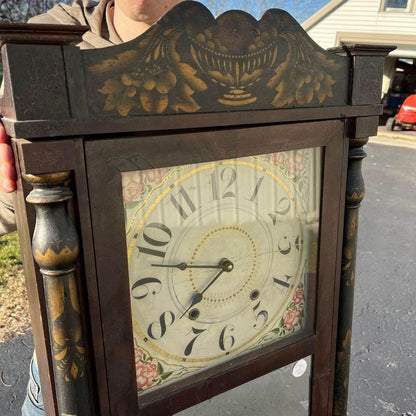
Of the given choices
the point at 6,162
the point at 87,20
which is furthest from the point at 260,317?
the point at 87,20

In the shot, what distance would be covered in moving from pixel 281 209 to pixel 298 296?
20cm

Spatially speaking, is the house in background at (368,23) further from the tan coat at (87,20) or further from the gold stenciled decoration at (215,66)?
the gold stenciled decoration at (215,66)

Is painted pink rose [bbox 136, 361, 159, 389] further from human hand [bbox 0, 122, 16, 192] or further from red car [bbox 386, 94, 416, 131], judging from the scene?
red car [bbox 386, 94, 416, 131]

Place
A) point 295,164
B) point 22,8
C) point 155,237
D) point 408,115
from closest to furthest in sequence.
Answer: point 155,237, point 295,164, point 408,115, point 22,8

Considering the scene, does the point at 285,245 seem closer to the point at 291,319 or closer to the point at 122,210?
the point at 291,319

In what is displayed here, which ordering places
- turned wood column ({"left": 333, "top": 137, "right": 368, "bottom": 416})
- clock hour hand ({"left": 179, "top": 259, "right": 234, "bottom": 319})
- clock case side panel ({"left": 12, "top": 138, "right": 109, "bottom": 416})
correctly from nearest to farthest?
clock case side panel ({"left": 12, "top": 138, "right": 109, "bottom": 416}) < clock hour hand ({"left": 179, "top": 259, "right": 234, "bottom": 319}) < turned wood column ({"left": 333, "top": 137, "right": 368, "bottom": 416})

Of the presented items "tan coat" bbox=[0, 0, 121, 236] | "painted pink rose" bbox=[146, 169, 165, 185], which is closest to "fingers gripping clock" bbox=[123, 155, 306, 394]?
"painted pink rose" bbox=[146, 169, 165, 185]

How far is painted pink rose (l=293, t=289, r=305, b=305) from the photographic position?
→ 916 mm

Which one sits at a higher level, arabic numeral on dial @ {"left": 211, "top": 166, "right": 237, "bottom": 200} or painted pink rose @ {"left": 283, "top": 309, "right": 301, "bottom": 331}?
arabic numeral on dial @ {"left": 211, "top": 166, "right": 237, "bottom": 200}

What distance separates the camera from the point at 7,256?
314 cm

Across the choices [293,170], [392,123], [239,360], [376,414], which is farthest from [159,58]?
[392,123]

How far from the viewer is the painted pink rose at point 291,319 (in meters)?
0.92

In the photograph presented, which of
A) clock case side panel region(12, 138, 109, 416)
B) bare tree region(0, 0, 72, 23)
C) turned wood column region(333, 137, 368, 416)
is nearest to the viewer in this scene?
clock case side panel region(12, 138, 109, 416)

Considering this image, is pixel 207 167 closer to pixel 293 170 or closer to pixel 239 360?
pixel 293 170
